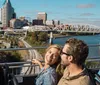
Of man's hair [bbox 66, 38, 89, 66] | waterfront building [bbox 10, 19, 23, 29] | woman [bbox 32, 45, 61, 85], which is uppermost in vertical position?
man's hair [bbox 66, 38, 89, 66]

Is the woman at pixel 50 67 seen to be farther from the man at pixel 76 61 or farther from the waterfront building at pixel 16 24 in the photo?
the waterfront building at pixel 16 24

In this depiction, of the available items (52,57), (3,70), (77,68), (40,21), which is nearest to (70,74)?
(77,68)

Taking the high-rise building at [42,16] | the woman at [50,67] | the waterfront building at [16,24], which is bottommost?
the waterfront building at [16,24]

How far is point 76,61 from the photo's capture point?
179 centimetres

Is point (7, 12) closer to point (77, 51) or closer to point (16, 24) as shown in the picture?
point (16, 24)

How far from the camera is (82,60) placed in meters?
1.78

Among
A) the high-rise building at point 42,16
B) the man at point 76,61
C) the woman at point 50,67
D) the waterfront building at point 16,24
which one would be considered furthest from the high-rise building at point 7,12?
the man at point 76,61

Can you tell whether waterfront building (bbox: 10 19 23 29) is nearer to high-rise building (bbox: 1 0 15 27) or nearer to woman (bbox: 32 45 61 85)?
high-rise building (bbox: 1 0 15 27)

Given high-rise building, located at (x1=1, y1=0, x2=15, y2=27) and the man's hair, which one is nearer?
the man's hair

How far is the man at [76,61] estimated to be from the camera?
1747mm

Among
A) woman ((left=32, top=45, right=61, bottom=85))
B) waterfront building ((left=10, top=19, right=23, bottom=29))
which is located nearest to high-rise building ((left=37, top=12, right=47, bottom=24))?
waterfront building ((left=10, top=19, right=23, bottom=29))

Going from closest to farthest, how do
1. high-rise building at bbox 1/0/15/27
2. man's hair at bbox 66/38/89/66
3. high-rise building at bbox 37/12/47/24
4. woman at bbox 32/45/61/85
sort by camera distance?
man's hair at bbox 66/38/89/66 → woman at bbox 32/45/61/85 → high-rise building at bbox 1/0/15/27 → high-rise building at bbox 37/12/47/24

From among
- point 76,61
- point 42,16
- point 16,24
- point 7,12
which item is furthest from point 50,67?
point 42,16

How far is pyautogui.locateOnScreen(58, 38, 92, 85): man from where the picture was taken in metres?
1.75
